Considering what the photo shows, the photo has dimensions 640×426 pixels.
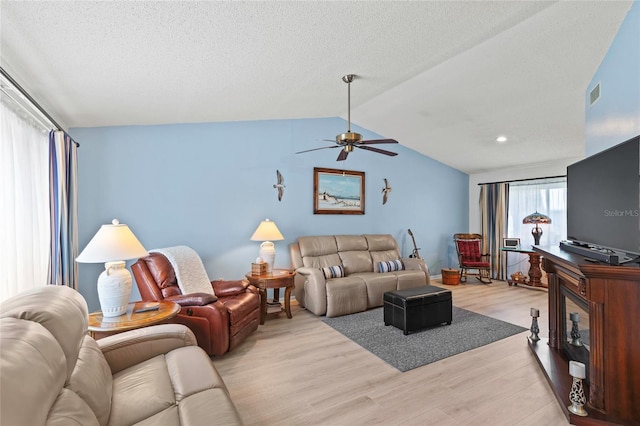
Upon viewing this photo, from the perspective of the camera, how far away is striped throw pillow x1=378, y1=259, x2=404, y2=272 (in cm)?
488

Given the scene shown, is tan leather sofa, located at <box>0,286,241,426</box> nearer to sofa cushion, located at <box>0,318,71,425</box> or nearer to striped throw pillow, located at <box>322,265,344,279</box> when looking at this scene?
sofa cushion, located at <box>0,318,71,425</box>

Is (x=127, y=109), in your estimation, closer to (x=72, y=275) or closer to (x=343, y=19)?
(x=72, y=275)

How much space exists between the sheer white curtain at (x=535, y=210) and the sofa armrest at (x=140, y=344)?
6.00 metres

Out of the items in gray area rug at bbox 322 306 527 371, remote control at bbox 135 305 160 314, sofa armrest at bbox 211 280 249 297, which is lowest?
gray area rug at bbox 322 306 527 371

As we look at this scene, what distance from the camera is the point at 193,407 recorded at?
4.60 ft

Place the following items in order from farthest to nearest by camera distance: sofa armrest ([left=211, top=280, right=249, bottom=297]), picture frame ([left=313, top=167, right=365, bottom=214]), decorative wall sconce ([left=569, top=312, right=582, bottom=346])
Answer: picture frame ([left=313, top=167, right=365, bottom=214]), sofa armrest ([left=211, top=280, right=249, bottom=297]), decorative wall sconce ([left=569, top=312, right=582, bottom=346])

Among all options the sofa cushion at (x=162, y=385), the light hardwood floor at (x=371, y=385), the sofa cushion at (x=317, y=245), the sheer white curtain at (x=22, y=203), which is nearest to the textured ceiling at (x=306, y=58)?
the sheer white curtain at (x=22, y=203)

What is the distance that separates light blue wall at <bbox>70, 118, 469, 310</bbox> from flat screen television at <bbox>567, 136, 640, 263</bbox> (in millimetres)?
3265

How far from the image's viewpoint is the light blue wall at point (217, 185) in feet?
12.1

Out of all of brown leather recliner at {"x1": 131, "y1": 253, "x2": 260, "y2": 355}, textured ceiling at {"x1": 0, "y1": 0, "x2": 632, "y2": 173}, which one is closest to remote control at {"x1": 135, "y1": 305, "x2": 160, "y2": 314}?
brown leather recliner at {"x1": 131, "y1": 253, "x2": 260, "y2": 355}

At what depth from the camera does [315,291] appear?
407cm

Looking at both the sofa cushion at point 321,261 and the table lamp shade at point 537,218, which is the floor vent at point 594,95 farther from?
the sofa cushion at point 321,261

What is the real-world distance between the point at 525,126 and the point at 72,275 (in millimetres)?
5656

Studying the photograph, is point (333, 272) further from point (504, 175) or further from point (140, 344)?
point (504, 175)
